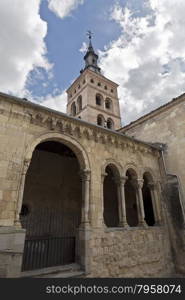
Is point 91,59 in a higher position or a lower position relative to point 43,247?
higher

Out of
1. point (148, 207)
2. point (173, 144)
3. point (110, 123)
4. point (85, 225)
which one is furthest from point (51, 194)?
point (110, 123)

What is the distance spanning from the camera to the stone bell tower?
22.2m

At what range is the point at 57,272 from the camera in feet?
14.0

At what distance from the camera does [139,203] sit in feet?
22.5

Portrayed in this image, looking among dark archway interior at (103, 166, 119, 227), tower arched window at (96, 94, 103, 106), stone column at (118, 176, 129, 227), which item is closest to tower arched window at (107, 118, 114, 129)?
tower arched window at (96, 94, 103, 106)

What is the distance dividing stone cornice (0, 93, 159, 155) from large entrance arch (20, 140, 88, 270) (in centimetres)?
78

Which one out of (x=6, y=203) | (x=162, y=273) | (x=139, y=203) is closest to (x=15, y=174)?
(x=6, y=203)

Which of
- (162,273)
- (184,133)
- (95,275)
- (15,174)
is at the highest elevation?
(184,133)

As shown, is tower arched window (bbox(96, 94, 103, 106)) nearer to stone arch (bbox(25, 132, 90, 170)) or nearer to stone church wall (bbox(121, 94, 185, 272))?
stone church wall (bbox(121, 94, 185, 272))

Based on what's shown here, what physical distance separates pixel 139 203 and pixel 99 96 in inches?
787

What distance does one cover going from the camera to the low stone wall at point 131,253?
16.0 ft

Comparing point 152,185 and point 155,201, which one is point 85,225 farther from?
point 152,185

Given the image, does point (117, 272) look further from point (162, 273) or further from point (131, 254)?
point (162, 273)

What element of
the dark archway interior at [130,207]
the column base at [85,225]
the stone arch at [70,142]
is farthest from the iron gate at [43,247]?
the dark archway interior at [130,207]
